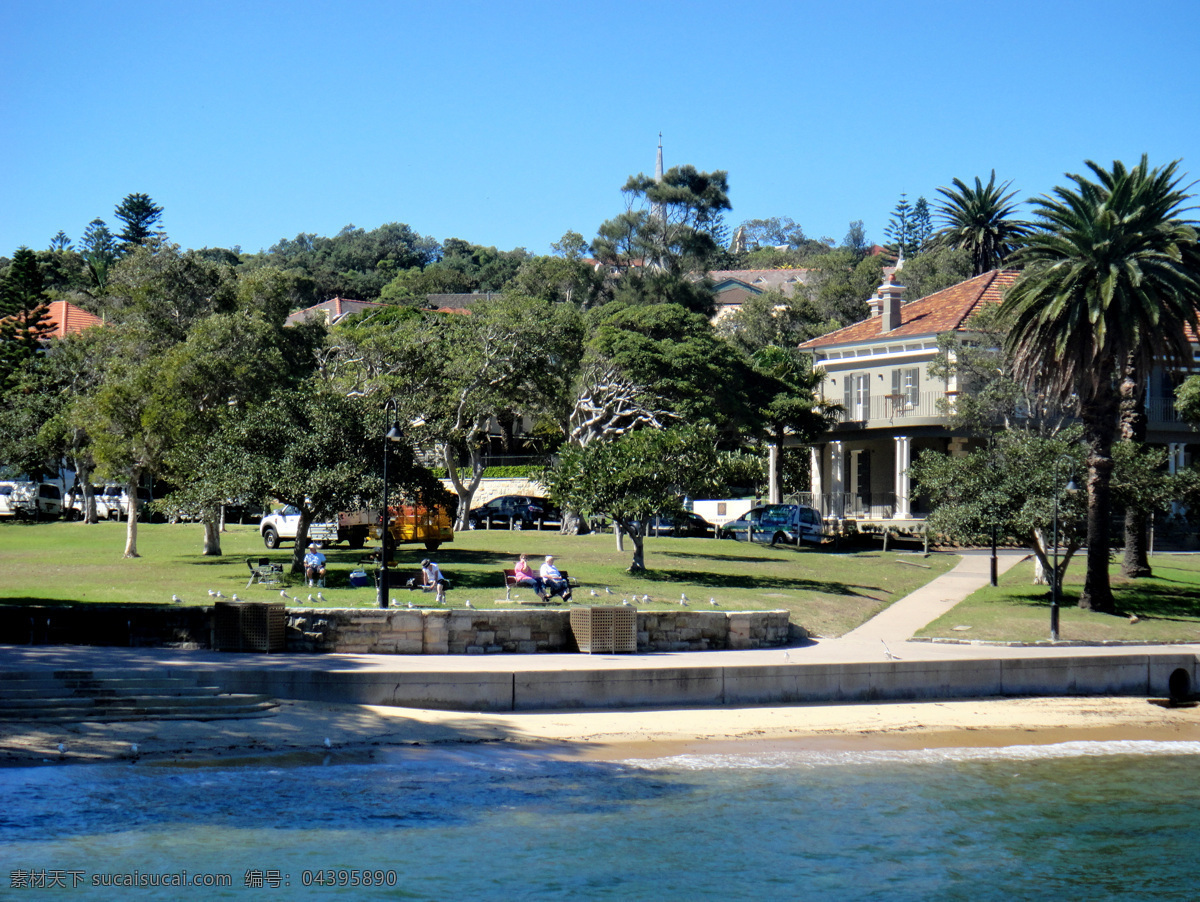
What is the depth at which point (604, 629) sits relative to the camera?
19797 millimetres

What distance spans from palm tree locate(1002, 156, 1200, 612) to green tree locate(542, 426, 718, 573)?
8.77 metres

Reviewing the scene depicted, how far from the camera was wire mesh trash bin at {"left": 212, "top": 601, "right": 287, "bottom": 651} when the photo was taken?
18.2 m

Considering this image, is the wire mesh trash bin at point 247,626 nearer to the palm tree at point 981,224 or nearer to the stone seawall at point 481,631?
the stone seawall at point 481,631

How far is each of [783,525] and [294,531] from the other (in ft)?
58.2

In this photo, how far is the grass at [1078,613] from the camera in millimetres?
24281

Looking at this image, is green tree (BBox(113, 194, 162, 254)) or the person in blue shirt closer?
the person in blue shirt

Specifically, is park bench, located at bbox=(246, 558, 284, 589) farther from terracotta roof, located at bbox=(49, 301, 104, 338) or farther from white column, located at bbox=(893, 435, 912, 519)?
terracotta roof, located at bbox=(49, 301, 104, 338)

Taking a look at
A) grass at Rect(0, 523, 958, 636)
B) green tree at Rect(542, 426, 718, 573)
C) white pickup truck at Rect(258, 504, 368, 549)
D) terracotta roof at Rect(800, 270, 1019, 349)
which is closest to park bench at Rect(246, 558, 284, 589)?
grass at Rect(0, 523, 958, 636)

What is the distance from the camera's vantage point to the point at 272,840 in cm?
1278

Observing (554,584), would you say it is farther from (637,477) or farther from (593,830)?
(593,830)

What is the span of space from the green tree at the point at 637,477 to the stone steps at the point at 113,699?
42.2 ft

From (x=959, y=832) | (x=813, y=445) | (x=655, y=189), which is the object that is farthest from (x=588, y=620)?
(x=655, y=189)

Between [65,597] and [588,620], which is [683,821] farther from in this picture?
[65,597]

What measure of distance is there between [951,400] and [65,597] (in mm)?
33370
